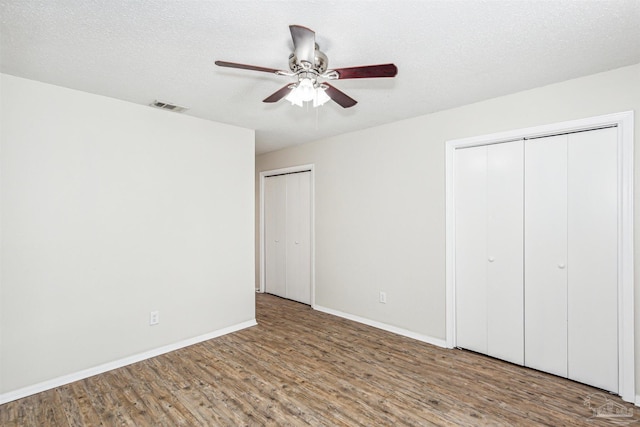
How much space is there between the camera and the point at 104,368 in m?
2.84

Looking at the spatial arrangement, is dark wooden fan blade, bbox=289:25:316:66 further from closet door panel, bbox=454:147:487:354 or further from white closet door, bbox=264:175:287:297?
white closet door, bbox=264:175:287:297

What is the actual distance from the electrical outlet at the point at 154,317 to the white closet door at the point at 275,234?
224 cm

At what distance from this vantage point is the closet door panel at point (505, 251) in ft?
9.57

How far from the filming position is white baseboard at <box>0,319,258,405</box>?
2448 mm

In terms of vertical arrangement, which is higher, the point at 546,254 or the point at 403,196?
the point at 403,196

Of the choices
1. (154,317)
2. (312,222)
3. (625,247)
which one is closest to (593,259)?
(625,247)

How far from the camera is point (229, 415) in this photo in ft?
7.36

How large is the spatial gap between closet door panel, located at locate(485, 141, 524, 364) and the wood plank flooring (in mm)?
228

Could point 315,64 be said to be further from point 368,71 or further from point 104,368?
point 104,368

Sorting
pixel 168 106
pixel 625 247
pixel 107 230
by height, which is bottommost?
pixel 625 247

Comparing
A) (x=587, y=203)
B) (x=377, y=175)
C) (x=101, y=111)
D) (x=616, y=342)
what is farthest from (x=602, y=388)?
(x=101, y=111)

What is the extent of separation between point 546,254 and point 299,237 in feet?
10.0

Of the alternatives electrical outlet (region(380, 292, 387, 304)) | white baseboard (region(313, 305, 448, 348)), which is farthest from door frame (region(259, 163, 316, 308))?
electrical outlet (region(380, 292, 387, 304))

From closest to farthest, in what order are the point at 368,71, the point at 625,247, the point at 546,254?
1. the point at 368,71
2. the point at 625,247
3. the point at 546,254
